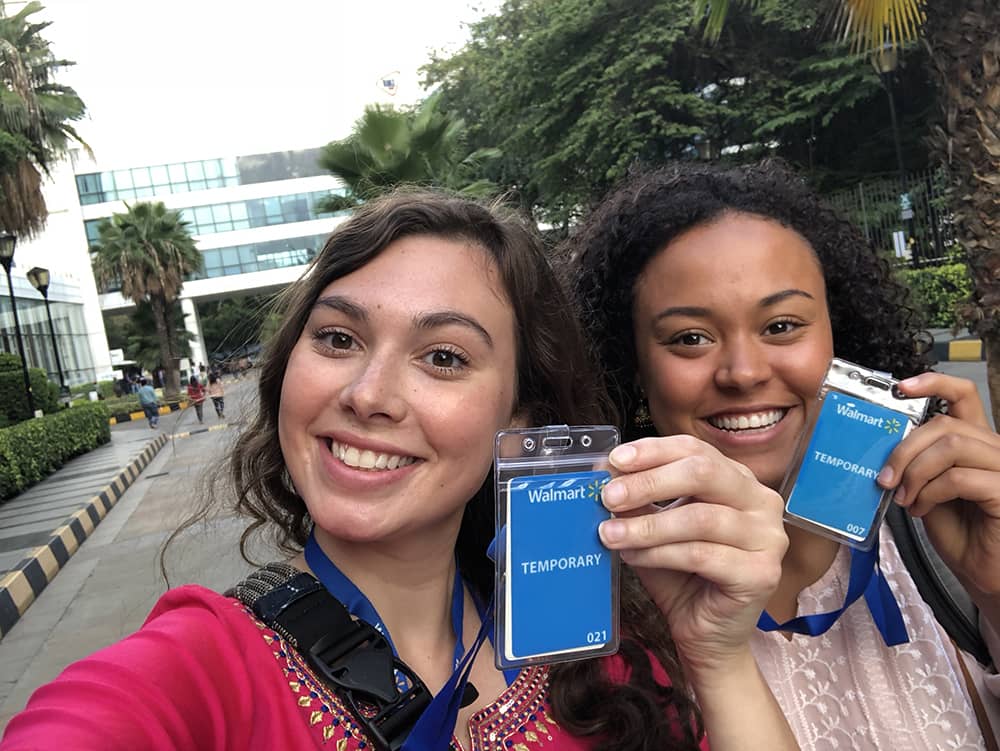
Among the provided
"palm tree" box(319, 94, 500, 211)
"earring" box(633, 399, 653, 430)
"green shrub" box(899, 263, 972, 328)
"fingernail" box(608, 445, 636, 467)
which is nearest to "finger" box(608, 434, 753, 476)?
"fingernail" box(608, 445, 636, 467)

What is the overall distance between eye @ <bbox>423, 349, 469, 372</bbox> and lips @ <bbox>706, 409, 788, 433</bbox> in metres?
0.65

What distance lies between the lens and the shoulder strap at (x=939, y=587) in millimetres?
1507

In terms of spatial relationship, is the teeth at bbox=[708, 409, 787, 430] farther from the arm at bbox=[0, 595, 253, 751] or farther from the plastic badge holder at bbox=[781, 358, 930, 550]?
the arm at bbox=[0, 595, 253, 751]

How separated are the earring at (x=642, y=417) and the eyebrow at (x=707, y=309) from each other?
0.35m

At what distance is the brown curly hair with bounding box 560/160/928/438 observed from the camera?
6.08ft

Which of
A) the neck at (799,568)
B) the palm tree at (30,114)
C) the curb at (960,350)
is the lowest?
the curb at (960,350)

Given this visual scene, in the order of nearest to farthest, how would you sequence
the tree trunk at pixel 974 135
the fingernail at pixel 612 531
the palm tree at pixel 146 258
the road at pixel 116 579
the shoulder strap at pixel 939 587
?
the fingernail at pixel 612 531, the shoulder strap at pixel 939 587, the road at pixel 116 579, the tree trunk at pixel 974 135, the palm tree at pixel 146 258

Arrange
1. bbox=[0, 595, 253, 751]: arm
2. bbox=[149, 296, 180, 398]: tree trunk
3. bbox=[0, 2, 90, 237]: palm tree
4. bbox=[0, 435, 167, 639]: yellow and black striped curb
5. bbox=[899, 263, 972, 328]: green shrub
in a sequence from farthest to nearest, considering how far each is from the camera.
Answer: bbox=[149, 296, 180, 398]: tree trunk
bbox=[0, 2, 90, 237]: palm tree
bbox=[899, 263, 972, 328]: green shrub
bbox=[0, 435, 167, 639]: yellow and black striped curb
bbox=[0, 595, 253, 751]: arm

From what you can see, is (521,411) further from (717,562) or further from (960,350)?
(960,350)

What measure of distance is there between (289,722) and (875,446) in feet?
3.60

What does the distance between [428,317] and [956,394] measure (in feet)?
3.36

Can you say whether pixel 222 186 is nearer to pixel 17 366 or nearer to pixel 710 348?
pixel 17 366

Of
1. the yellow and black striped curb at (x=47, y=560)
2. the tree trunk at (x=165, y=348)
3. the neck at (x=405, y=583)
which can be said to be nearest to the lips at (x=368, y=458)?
the neck at (x=405, y=583)

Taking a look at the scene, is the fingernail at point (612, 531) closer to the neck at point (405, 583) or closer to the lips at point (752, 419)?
the neck at point (405, 583)
